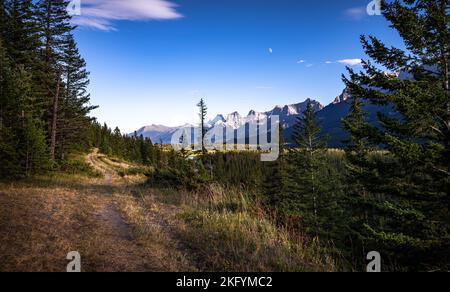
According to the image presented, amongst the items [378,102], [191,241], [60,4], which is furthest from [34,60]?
[378,102]

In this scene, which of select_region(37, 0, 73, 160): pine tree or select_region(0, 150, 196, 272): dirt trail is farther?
select_region(37, 0, 73, 160): pine tree

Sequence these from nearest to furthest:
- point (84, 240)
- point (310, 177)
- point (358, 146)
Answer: point (84, 240), point (310, 177), point (358, 146)

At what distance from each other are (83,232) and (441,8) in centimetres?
1237

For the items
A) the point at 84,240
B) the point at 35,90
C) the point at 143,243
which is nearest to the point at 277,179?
the point at 143,243

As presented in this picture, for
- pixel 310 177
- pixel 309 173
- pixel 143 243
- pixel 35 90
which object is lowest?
pixel 310 177

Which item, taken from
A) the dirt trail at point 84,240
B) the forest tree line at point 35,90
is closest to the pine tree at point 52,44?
the forest tree line at point 35,90

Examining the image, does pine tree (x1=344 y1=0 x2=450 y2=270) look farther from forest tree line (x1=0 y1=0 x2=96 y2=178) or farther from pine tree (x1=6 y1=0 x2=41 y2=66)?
pine tree (x1=6 y1=0 x2=41 y2=66)

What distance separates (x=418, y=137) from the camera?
802cm

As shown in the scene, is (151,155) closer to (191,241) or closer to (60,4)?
(60,4)

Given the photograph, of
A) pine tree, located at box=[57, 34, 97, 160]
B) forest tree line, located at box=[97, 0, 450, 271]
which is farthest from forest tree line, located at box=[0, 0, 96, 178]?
forest tree line, located at box=[97, 0, 450, 271]

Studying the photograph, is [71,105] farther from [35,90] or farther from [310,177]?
[310,177]

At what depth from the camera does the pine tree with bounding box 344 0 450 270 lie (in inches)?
285

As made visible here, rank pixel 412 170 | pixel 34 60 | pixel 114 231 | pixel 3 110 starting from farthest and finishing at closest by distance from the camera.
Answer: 1. pixel 34 60
2. pixel 3 110
3. pixel 412 170
4. pixel 114 231

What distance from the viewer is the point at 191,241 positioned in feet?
18.0
